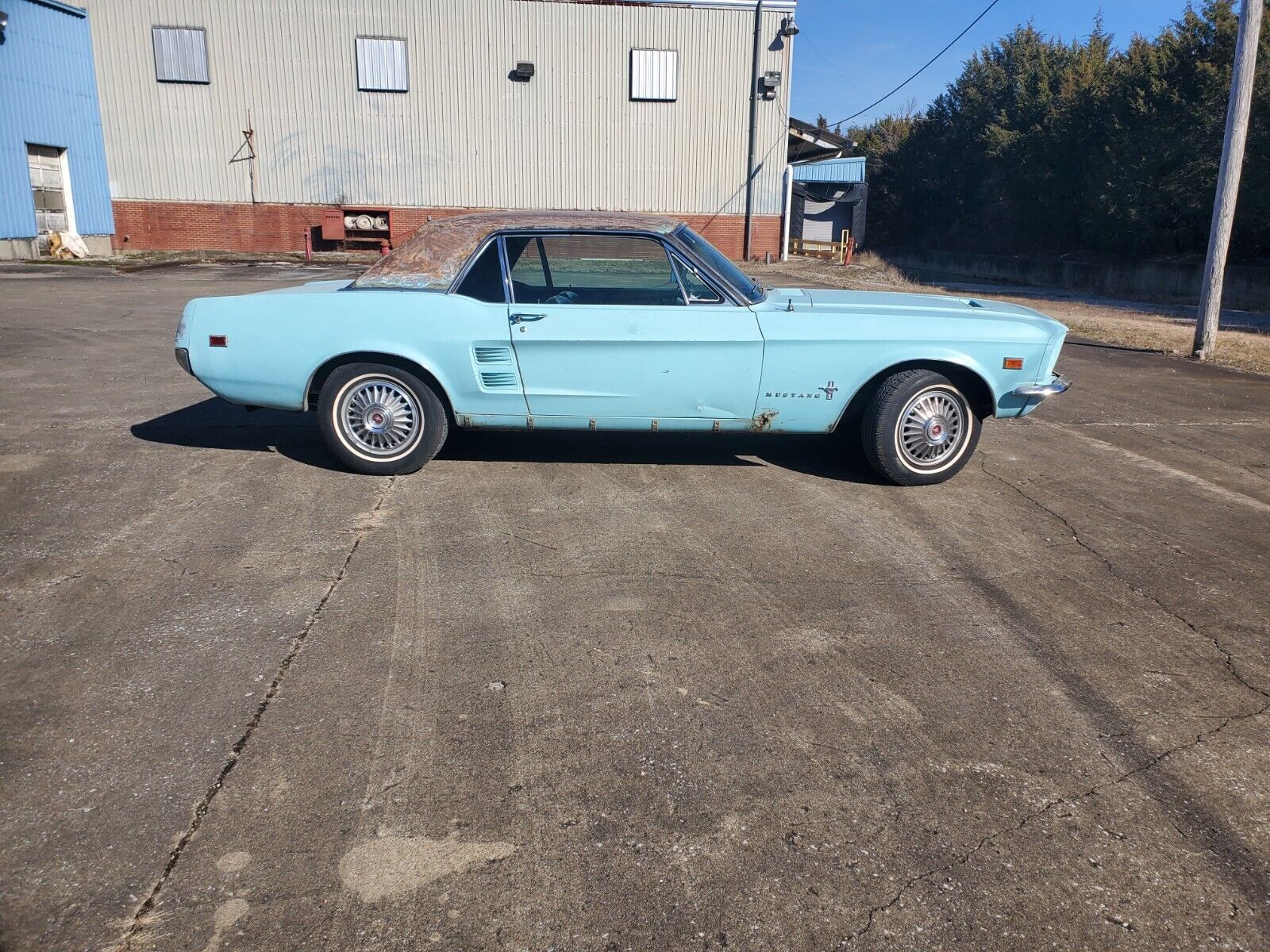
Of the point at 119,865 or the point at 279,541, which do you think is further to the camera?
the point at 279,541

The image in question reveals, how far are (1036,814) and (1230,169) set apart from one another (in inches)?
435

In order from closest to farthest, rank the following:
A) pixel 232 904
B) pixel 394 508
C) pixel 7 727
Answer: pixel 232 904, pixel 7 727, pixel 394 508

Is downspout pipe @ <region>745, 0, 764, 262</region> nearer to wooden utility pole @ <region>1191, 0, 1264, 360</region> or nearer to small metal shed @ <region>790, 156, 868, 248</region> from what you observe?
small metal shed @ <region>790, 156, 868, 248</region>

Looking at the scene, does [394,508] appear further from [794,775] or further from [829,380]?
[794,775]

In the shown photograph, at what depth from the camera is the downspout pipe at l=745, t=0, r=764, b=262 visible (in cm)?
2636

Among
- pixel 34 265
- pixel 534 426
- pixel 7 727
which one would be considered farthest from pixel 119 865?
pixel 34 265

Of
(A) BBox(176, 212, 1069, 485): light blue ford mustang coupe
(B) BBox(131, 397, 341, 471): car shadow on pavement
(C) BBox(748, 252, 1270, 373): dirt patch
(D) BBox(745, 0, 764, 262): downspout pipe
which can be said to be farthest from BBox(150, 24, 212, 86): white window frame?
(A) BBox(176, 212, 1069, 485): light blue ford mustang coupe

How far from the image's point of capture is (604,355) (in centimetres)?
552

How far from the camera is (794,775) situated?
9.46 feet

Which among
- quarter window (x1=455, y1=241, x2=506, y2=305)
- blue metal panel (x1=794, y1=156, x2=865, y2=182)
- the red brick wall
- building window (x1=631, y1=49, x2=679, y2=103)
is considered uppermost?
building window (x1=631, y1=49, x2=679, y2=103)

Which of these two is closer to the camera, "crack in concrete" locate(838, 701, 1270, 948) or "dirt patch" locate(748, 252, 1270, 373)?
"crack in concrete" locate(838, 701, 1270, 948)

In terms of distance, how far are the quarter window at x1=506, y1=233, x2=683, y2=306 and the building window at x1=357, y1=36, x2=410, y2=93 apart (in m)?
23.3

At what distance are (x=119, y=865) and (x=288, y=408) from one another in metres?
3.67

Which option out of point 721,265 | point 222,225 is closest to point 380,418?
point 721,265
